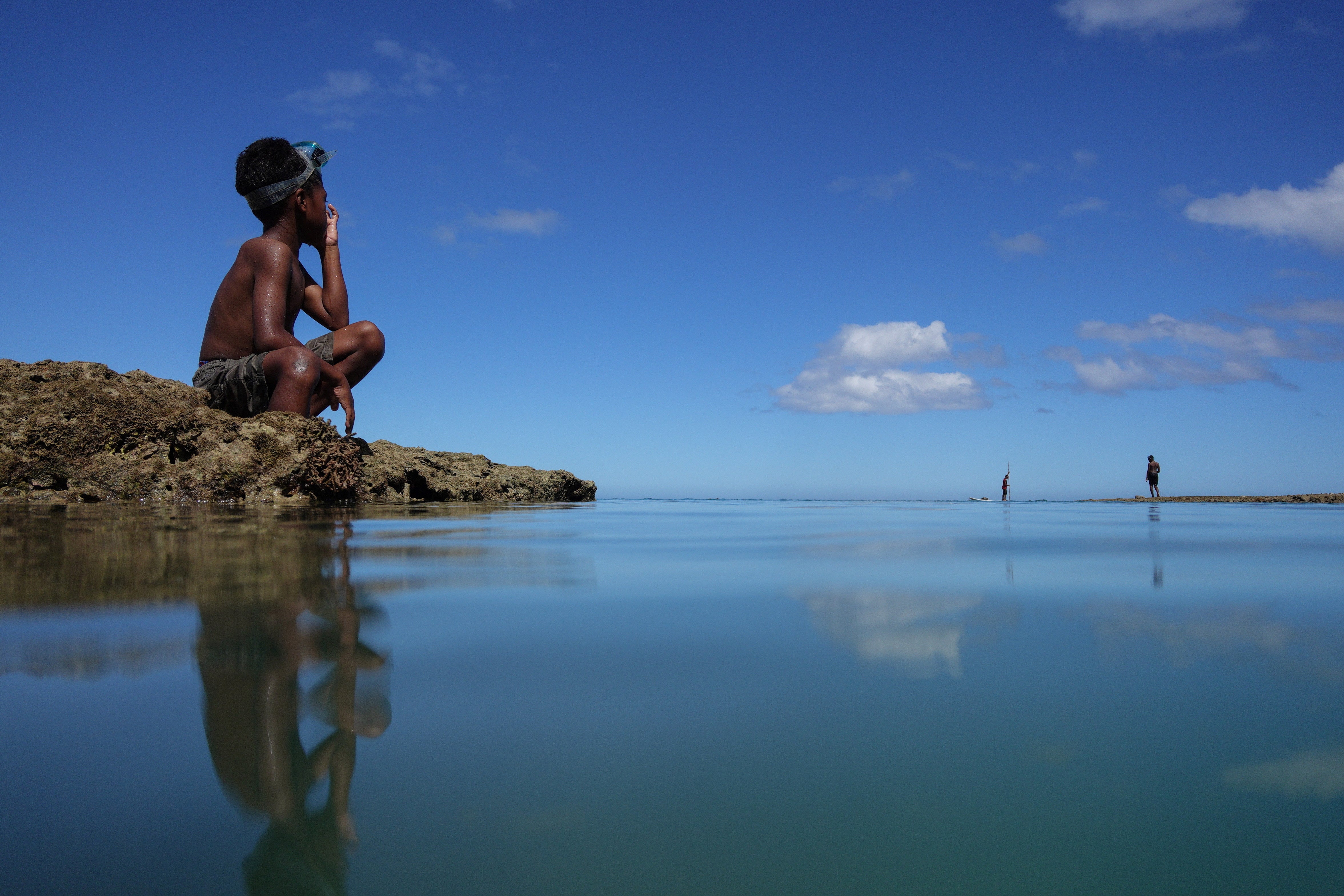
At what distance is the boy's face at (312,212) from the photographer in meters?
5.71

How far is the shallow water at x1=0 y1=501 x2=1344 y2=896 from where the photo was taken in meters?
0.48

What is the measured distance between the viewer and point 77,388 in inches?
226

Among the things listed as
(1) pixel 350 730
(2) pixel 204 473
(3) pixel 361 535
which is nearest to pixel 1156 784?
(1) pixel 350 730

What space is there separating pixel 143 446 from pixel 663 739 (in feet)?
20.8

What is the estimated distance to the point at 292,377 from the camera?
557cm

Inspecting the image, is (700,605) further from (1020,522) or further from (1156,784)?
(1020,522)

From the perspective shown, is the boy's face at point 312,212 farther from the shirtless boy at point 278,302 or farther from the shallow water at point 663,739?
the shallow water at point 663,739

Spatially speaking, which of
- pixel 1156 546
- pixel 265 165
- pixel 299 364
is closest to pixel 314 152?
pixel 265 165

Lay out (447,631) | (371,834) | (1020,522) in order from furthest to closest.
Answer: (1020,522) < (447,631) < (371,834)

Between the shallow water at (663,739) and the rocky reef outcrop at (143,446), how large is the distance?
13.9 feet

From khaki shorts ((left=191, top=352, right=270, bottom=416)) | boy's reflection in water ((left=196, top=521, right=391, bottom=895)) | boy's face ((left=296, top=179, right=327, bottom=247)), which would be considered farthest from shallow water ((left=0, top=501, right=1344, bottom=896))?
boy's face ((left=296, top=179, right=327, bottom=247))

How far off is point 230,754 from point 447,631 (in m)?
0.51

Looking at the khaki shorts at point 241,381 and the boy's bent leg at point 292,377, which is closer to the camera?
the boy's bent leg at point 292,377

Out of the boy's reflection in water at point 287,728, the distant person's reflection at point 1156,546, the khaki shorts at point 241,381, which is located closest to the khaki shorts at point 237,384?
the khaki shorts at point 241,381
